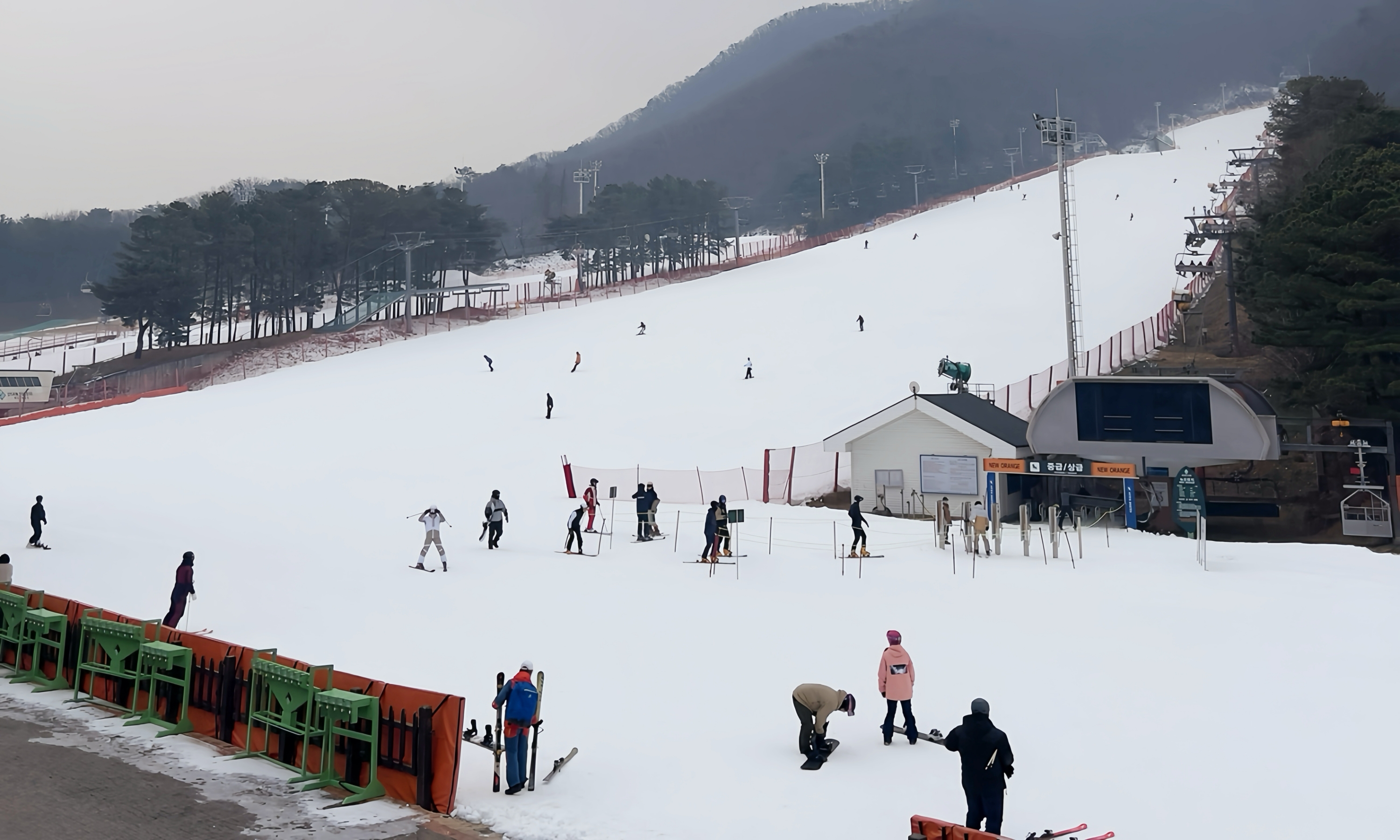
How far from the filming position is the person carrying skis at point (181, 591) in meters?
16.4

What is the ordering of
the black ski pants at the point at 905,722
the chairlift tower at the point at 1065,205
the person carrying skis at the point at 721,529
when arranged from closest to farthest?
the black ski pants at the point at 905,722 → the person carrying skis at the point at 721,529 → the chairlift tower at the point at 1065,205

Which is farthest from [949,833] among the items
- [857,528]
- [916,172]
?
[916,172]

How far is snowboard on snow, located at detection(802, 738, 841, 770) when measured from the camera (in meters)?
10.8

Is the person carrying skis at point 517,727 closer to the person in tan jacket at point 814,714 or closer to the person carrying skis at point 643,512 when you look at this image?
the person in tan jacket at point 814,714

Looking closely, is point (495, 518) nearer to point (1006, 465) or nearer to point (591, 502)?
point (591, 502)

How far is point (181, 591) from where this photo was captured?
1647 centimetres

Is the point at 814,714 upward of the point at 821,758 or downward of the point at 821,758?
upward

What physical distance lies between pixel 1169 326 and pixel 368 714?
164 ft

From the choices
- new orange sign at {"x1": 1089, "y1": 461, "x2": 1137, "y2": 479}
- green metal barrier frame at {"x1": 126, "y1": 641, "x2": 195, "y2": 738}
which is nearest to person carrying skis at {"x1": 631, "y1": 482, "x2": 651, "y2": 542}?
new orange sign at {"x1": 1089, "y1": 461, "x2": 1137, "y2": 479}

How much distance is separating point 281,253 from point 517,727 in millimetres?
90855

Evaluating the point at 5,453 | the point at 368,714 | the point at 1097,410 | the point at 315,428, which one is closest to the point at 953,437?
the point at 1097,410

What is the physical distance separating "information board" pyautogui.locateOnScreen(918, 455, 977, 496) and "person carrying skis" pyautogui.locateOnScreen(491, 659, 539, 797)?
21590 millimetres

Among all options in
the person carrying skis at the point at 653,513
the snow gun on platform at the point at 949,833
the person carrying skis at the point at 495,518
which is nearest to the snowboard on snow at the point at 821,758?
the snow gun on platform at the point at 949,833

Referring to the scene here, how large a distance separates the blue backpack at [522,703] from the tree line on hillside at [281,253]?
83486 mm
